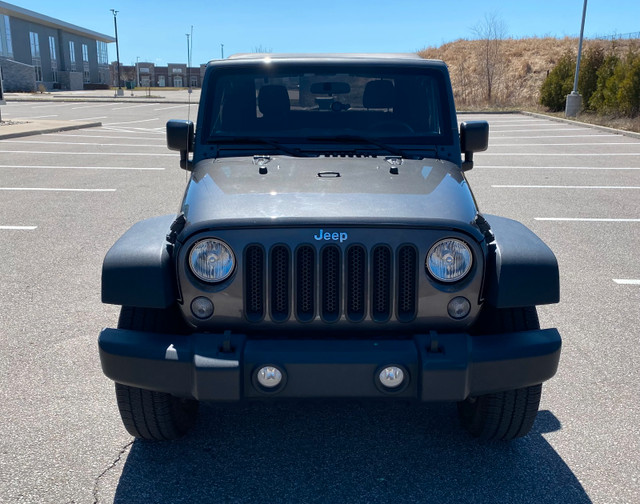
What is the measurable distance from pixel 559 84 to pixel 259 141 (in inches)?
1161

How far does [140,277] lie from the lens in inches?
114

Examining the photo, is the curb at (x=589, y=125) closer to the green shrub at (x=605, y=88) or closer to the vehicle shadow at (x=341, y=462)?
the green shrub at (x=605, y=88)

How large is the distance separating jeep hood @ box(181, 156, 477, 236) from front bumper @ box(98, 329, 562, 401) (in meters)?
0.48

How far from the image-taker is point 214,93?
13.6 feet

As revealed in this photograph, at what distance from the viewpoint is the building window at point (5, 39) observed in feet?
204

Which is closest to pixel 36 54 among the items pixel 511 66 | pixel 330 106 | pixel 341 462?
pixel 511 66

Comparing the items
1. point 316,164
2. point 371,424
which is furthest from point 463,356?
point 316,164

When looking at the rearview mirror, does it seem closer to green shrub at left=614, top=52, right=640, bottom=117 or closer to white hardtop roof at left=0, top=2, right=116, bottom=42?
green shrub at left=614, top=52, right=640, bottom=117

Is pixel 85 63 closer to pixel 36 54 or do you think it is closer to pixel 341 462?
pixel 36 54

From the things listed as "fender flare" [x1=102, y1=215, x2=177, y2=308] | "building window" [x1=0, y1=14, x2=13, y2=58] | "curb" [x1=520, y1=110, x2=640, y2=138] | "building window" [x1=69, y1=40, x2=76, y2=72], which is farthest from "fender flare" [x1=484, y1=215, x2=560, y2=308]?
"building window" [x1=69, y1=40, x2=76, y2=72]

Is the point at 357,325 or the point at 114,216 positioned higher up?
the point at 357,325

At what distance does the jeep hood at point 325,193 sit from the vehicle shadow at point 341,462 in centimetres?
82

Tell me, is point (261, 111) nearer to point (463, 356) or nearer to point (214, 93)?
point (214, 93)

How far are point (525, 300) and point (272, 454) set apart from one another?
4.50 feet
